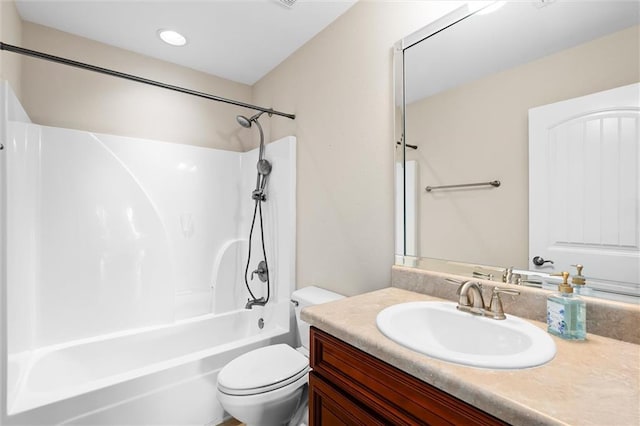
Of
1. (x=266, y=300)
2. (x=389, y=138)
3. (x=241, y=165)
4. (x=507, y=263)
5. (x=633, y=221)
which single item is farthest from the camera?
(x=241, y=165)

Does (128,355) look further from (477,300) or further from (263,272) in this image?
(477,300)

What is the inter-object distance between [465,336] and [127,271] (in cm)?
217

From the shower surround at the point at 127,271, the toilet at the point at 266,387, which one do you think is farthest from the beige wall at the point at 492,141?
the shower surround at the point at 127,271

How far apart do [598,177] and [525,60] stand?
470 millimetres

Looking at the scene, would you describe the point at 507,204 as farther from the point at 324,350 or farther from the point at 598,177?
the point at 324,350

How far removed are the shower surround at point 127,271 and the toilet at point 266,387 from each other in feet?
0.93

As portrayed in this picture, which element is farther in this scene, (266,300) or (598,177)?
(266,300)

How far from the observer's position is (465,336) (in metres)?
0.95

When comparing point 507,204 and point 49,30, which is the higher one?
point 49,30

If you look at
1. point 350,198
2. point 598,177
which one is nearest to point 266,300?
point 350,198

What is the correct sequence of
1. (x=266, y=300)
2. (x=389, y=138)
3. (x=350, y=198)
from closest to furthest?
(x=389, y=138) < (x=350, y=198) < (x=266, y=300)

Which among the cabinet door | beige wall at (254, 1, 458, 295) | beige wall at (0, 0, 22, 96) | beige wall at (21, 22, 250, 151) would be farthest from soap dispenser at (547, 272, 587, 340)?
beige wall at (21, 22, 250, 151)

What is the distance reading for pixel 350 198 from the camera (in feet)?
5.41

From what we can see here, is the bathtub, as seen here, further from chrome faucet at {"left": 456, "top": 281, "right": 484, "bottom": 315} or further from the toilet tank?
chrome faucet at {"left": 456, "top": 281, "right": 484, "bottom": 315}
